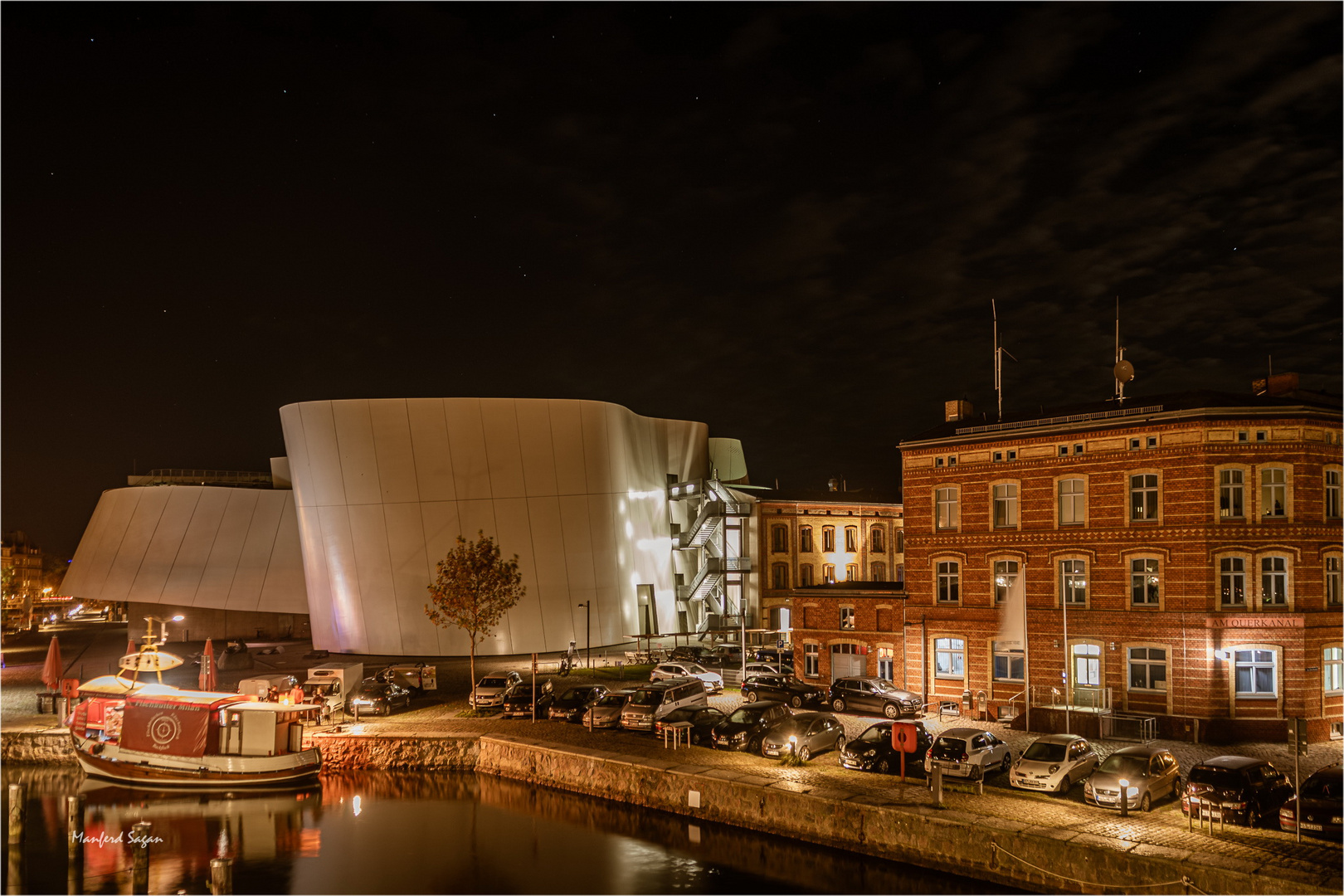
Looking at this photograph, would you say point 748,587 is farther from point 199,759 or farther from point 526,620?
point 199,759

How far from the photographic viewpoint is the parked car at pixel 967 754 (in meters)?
23.7

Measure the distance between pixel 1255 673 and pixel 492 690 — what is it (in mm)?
27748

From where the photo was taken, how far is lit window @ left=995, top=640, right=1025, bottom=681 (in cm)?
3312

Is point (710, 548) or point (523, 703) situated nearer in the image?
point (523, 703)

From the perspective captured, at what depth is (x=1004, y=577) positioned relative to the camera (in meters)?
34.2

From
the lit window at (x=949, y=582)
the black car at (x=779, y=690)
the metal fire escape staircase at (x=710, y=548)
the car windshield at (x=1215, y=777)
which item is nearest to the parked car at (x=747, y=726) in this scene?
the black car at (x=779, y=690)

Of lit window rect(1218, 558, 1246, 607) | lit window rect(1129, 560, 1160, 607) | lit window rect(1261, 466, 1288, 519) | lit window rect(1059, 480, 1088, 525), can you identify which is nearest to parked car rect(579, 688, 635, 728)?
lit window rect(1059, 480, 1088, 525)

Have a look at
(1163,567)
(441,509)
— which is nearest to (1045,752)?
(1163,567)

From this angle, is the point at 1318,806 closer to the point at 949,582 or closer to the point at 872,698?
the point at 872,698

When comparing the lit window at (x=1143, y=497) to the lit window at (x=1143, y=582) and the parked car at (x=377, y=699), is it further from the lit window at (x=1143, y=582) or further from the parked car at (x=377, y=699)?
the parked car at (x=377, y=699)

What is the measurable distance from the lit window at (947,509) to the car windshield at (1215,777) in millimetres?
15897

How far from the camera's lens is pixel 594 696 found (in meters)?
35.8

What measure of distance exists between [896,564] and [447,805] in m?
51.5

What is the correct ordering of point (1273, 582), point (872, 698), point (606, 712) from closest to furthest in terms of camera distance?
point (1273, 582)
point (606, 712)
point (872, 698)
